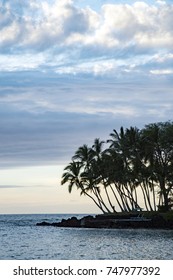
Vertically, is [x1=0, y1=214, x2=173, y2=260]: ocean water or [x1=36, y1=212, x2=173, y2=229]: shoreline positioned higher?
[x1=36, y1=212, x2=173, y2=229]: shoreline

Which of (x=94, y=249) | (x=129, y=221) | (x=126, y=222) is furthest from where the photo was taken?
(x=126, y=222)

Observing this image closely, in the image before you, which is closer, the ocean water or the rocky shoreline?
the ocean water

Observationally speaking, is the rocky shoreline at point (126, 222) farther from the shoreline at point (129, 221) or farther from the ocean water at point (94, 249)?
the ocean water at point (94, 249)

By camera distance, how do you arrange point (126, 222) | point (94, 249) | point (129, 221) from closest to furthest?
1. point (94, 249)
2. point (129, 221)
3. point (126, 222)

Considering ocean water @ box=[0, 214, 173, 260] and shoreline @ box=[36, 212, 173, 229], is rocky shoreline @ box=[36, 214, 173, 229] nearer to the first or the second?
shoreline @ box=[36, 212, 173, 229]

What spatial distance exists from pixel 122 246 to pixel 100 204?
4290 cm

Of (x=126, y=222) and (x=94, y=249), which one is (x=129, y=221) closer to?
(x=126, y=222)

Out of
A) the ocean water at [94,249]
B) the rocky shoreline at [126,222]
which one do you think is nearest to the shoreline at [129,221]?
the rocky shoreline at [126,222]

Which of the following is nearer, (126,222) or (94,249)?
(94,249)

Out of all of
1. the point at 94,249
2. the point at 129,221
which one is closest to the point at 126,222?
the point at 129,221

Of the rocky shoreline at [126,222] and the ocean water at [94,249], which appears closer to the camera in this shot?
the ocean water at [94,249]

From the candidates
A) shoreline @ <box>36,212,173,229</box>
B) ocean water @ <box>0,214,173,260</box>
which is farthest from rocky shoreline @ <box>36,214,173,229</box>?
ocean water @ <box>0,214,173,260</box>

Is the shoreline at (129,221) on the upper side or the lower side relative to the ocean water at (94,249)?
upper
